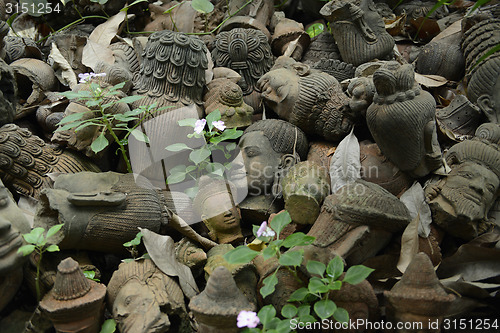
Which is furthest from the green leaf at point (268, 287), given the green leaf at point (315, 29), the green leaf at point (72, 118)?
the green leaf at point (315, 29)

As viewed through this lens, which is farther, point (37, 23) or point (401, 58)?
point (37, 23)

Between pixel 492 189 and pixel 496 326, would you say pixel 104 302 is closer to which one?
pixel 496 326

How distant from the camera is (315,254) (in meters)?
1.88

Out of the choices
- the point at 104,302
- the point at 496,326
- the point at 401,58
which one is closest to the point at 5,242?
the point at 104,302

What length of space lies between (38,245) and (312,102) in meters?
1.29

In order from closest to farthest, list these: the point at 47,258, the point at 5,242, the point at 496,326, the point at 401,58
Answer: the point at 5,242 → the point at 496,326 → the point at 47,258 → the point at 401,58

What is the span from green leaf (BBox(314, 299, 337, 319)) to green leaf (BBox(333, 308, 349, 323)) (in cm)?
2

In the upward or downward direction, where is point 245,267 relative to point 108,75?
downward

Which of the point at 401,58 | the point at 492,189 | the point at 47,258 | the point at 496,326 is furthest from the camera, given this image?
the point at 401,58

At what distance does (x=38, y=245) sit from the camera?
5.70 ft

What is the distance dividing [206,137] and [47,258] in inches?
33.5

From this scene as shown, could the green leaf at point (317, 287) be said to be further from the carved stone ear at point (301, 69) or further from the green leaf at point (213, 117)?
the carved stone ear at point (301, 69)

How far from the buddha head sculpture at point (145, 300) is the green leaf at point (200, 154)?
1.51 feet

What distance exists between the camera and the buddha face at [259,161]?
2.26 meters
